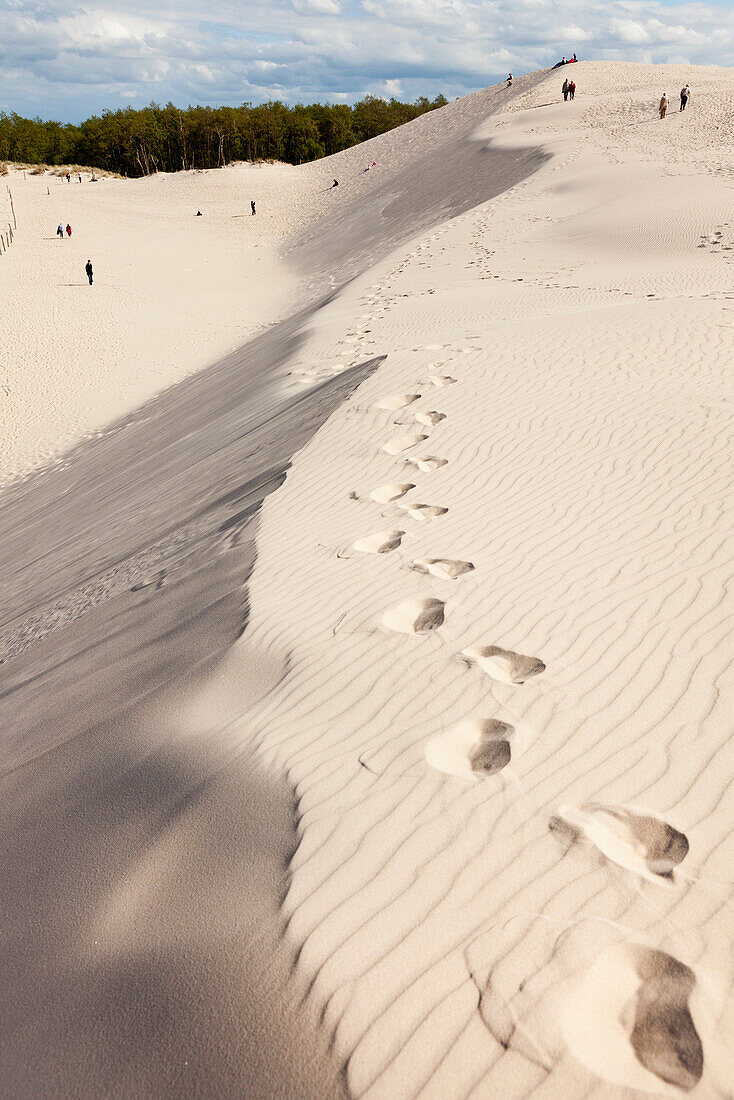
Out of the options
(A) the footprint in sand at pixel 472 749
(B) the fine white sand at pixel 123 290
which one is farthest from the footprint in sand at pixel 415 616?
(B) the fine white sand at pixel 123 290

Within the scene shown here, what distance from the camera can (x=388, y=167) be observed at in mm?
40469

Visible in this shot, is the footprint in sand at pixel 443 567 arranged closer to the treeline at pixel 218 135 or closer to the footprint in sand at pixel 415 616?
the footprint in sand at pixel 415 616

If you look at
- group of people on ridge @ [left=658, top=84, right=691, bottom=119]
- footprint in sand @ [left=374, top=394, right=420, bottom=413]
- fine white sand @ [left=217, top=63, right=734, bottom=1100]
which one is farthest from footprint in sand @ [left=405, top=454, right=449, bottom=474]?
group of people on ridge @ [left=658, top=84, right=691, bottom=119]

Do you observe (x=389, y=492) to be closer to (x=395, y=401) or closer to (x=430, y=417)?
(x=430, y=417)

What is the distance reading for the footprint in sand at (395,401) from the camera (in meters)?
8.04

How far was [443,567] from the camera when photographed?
4.70m

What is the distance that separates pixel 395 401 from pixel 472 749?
5573mm

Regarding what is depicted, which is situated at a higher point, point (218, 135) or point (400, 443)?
point (218, 135)

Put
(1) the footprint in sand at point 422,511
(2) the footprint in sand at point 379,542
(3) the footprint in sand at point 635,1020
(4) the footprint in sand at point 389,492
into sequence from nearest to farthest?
1. (3) the footprint in sand at point 635,1020
2. (2) the footprint in sand at point 379,542
3. (1) the footprint in sand at point 422,511
4. (4) the footprint in sand at point 389,492

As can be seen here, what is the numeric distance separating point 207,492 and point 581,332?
5.29 meters

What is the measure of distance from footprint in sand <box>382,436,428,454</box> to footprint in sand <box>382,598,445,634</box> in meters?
2.98

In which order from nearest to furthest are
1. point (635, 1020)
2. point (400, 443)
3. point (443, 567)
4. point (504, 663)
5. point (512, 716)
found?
point (635, 1020) → point (512, 716) → point (504, 663) → point (443, 567) → point (400, 443)

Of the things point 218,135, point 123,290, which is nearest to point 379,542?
point 123,290

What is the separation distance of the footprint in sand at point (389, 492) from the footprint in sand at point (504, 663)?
7.97ft
